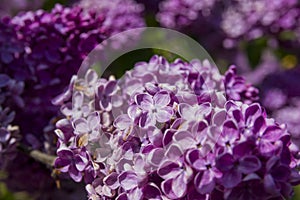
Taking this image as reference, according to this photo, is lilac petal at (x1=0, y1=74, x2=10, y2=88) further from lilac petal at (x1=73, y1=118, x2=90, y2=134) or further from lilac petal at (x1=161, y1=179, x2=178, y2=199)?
lilac petal at (x1=161, y1=179, x2=178, y2=199)

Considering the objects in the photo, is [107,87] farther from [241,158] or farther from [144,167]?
[241,158]

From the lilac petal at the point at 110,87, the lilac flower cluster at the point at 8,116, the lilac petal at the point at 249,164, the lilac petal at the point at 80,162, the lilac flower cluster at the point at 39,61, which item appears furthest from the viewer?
the lilac flower cluster at the point at 39,61

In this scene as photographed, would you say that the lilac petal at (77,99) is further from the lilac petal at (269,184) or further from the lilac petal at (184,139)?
the lilac petal at (269,184)

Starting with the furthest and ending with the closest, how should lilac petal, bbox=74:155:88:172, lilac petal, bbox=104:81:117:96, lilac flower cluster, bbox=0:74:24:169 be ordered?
1. lilac flower cluster, bbox=0:74:24:169
2. lilac petal, bbox=104:81:117:96
3. lilac petal, bbox=74:155:88:172

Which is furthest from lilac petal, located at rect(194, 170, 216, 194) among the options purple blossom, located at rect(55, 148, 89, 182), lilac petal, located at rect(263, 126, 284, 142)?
purple blossom, located at rect(55, 148, 89, 182)

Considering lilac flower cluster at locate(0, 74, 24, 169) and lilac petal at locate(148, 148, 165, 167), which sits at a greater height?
lilac petal at locate(148, 148, 165, 167)

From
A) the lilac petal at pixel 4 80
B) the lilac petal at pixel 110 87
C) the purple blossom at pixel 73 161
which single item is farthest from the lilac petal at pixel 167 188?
the lilac petal at pixel 4 80

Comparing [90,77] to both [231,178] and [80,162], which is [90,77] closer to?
[80,162]
